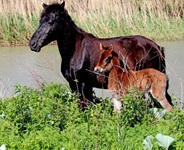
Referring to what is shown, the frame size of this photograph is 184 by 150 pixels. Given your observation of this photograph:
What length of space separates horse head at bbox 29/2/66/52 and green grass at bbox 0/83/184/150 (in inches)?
34.3

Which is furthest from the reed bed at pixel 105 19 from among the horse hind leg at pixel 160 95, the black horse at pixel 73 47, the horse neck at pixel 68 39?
the horse hind leg at pixel 160 95

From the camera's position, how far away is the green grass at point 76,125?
4874mm

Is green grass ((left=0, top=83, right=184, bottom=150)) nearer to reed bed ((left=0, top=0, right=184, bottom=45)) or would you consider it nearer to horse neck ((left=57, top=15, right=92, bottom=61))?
horse neck ((left=57, top=15, right=92, bottom=61))

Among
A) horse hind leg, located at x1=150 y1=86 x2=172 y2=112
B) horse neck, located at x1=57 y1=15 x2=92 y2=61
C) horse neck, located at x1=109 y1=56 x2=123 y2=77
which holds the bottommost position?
horse hind leg, located at x1=150 y1=86 x2=172 y2=112

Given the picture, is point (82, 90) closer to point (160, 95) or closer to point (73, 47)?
point (73, 47)

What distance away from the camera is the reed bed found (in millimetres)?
14172

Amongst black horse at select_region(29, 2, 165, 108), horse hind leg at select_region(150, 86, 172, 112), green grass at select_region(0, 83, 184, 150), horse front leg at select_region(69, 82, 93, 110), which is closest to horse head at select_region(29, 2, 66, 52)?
black horse at select_region(29, 2, 165, 108)

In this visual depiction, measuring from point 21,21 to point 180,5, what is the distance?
429cm

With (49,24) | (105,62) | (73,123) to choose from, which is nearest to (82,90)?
(105,62)

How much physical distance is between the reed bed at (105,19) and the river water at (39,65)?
19.6 inches

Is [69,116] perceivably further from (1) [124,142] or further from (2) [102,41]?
(2) [102,41]

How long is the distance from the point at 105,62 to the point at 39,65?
4.34 metres

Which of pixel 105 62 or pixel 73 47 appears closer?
pixel 105 62

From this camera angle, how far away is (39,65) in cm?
1094
